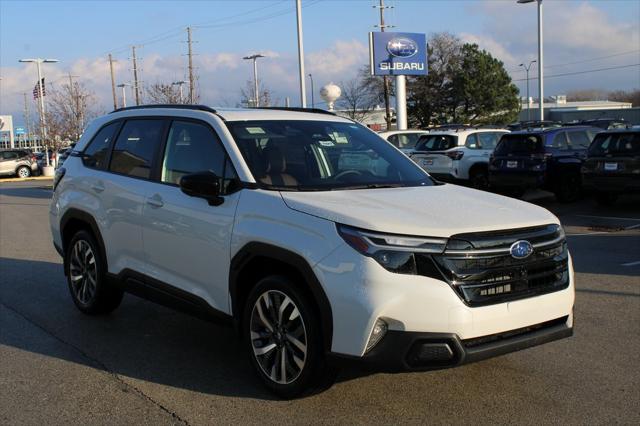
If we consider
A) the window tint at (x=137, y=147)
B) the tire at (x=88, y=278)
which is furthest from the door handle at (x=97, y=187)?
the tire at (x=88, y=278)

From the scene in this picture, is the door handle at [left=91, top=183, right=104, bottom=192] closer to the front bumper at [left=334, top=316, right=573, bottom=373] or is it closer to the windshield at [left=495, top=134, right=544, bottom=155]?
the front bumper at [left=334, top=316, right=573, bottom=373]

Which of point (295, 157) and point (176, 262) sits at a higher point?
point (295, 157)

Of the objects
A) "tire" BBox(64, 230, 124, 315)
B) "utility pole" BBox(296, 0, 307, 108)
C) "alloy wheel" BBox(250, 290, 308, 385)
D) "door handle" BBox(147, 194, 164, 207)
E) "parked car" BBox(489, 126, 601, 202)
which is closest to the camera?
"alloy wheel" BBox(250, 290, 308, 385)

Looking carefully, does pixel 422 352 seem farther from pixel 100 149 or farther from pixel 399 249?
pixel 100 149

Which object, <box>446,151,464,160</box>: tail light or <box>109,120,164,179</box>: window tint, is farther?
<box>446,151,464,160</box>: tail light

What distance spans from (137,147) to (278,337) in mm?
2349

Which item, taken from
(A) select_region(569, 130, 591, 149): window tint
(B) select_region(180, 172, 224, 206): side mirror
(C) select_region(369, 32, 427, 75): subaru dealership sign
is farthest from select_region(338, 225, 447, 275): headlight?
(C) select_region(369, 32, 427, 75): subaru dealership sign

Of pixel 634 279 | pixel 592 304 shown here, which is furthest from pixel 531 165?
pixel 592 304

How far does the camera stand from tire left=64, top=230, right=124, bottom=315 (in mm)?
6066

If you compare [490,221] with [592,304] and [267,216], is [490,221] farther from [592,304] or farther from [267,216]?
[592,304]

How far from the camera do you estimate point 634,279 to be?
7.59 metres

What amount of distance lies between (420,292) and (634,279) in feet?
16.5

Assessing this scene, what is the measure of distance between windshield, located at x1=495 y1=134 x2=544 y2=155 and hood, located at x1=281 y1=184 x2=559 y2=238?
11.7 metres

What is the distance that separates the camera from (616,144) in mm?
13562
